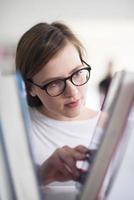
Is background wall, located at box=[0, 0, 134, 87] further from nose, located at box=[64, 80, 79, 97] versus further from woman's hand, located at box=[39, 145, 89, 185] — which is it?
woman's hand, located at box=[39, 145, 89, 185]

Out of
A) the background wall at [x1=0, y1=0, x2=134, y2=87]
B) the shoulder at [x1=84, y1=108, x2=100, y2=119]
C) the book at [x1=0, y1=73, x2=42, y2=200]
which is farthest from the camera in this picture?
the background wall at [x1=0, y1=0, x2=134, y2=87]

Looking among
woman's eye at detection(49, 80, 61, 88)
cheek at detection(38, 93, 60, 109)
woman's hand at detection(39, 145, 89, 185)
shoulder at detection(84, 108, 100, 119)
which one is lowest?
woman's hand at detection(39, 145, 89, 185)

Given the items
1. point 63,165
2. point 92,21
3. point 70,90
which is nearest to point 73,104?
point 70,90

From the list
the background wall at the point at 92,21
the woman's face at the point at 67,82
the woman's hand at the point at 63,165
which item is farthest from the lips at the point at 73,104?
the background wall at the point at 92,21

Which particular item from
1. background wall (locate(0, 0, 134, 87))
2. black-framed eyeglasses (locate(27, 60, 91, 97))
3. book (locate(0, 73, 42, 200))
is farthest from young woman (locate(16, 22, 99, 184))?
background wall (locate(0, 0, 134, 87))

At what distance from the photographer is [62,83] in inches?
22.0

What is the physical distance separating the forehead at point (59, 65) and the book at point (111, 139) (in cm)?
17

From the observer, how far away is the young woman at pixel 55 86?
0.57 metres

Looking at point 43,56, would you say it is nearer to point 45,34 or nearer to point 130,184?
point 45,34

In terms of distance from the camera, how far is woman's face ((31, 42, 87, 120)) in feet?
1.85

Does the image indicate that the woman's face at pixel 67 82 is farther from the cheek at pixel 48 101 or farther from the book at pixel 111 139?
the book at pixel 111 139

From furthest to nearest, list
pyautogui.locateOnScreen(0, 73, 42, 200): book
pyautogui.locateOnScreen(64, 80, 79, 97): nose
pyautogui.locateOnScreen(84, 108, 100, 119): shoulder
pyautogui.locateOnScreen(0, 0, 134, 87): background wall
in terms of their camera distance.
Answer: pyautogui.locateOnScreen(0, 0, 134, 87): background wall → pyautogui.locateOnScreen(84, 108, 100, 119): shoulder → pyautogui.locateOnScreen(64, 80, 79, 97): nose → pyautogui.locateOnScreen(0, 73, 42, 200): book

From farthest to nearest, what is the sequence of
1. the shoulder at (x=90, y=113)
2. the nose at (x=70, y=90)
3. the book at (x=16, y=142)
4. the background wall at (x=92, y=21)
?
the background wall at (x=92, y=21) < the shoulder at (x=90, y=113) < the nose at (x=70, y=90) < the book at (x=16, y=142)

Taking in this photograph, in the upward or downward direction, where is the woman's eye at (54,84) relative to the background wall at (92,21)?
downward
